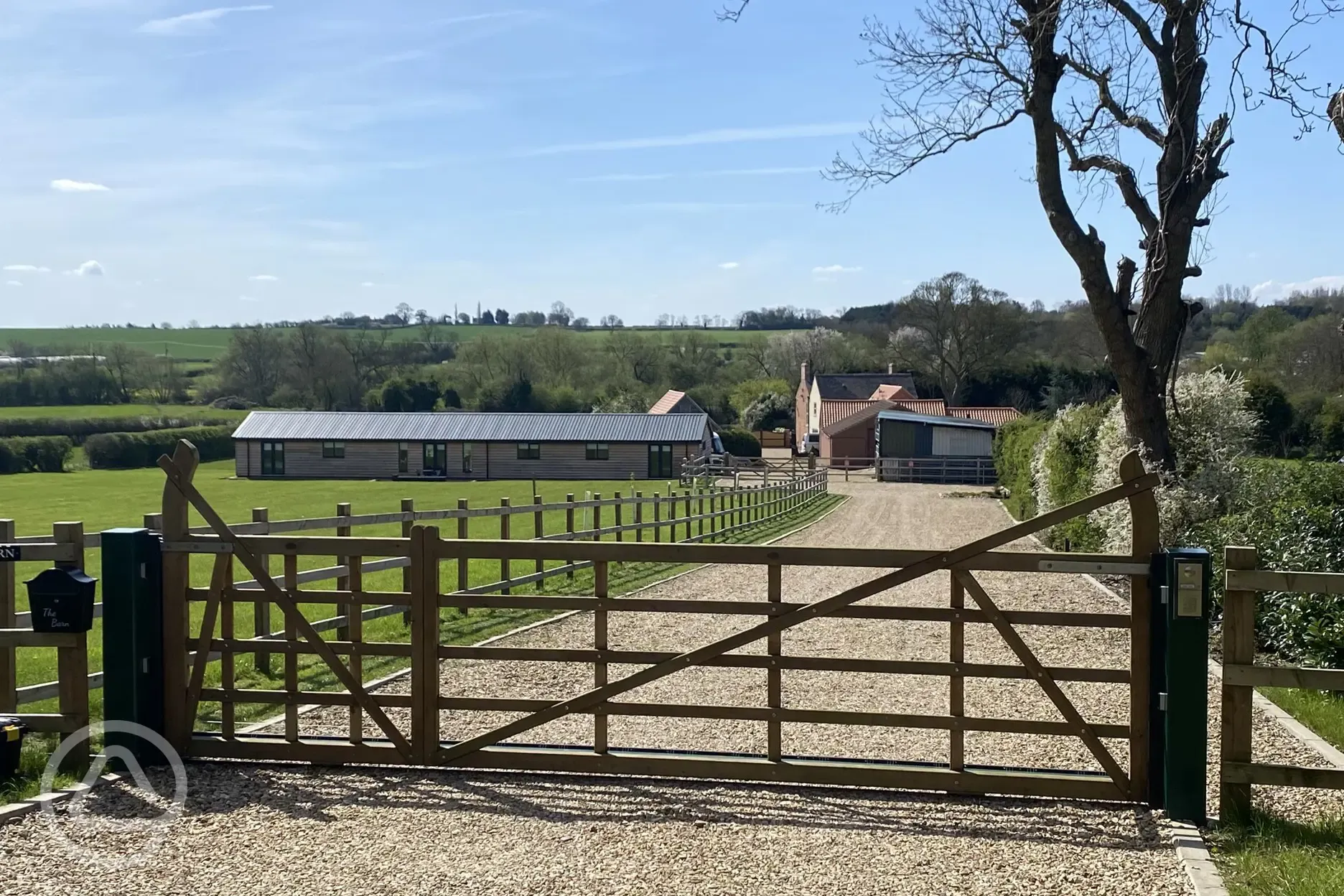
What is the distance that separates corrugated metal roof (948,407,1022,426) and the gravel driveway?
58496mm

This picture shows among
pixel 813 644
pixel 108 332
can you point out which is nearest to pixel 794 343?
pixel 813 644

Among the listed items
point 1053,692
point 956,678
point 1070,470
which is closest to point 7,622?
point 956,678

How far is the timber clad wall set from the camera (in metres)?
62.8

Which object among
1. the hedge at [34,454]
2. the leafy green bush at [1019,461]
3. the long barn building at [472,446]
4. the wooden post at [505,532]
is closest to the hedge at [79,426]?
the hedge at [34,454]

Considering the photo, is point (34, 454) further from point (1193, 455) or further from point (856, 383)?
point (1193, 455)

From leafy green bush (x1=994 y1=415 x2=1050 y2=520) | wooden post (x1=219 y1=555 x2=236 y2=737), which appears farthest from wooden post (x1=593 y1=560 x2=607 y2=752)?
leafy green bush (x1=994 y1=415 x2=1050 y2=520)

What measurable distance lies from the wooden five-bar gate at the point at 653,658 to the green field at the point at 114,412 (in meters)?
76.9

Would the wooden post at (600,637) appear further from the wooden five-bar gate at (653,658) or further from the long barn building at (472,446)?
the long barn building at (472,446)

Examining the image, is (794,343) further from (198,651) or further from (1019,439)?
(198,651)

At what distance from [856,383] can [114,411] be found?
2084 inches

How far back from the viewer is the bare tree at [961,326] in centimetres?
7969

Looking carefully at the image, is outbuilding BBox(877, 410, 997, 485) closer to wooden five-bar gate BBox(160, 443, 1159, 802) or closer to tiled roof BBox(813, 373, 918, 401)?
tiled roof BBox(813, 373, 918, 401)

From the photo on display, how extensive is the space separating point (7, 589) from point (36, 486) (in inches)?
2010

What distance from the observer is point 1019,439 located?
3606 centimetres
